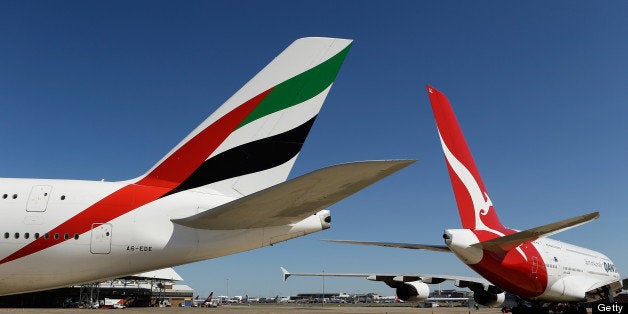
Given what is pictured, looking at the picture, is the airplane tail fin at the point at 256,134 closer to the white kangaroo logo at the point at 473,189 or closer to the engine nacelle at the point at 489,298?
the white kangaroo logo at the point at 473,189

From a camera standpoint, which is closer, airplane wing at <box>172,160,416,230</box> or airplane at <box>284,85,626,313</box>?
airplane wing at <box>172,160,416,230</box>

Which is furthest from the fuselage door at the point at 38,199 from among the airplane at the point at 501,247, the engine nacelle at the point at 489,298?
the engine nacelle at the point at 489,298

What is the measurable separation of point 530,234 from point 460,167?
4886 mm

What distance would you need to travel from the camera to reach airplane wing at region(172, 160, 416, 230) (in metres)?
5.33

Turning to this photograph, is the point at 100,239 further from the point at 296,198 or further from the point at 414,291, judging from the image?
the point at 414,291

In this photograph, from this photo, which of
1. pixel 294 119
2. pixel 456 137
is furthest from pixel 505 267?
pixel 294 119

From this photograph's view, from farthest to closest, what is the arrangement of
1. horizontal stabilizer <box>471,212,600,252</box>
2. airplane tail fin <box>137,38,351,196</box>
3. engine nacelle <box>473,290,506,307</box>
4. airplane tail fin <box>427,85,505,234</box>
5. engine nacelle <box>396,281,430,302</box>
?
engine nacelle <box>473,290,506,307</box> < engine nacelle <box>396,281,430,302</box> < airplane tail fin <box>427,85,505,234</box> < horizontal stabilizer <box>471,212,600,252</box> < airplane tail fin <box>137,38,351,196</box>

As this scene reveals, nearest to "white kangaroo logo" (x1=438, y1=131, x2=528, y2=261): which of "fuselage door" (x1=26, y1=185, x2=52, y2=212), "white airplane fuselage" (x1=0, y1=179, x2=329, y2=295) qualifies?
"white airplane fuselage" (x1=0, y1=179, x2=329, y2=295)

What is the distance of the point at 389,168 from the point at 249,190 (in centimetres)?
385

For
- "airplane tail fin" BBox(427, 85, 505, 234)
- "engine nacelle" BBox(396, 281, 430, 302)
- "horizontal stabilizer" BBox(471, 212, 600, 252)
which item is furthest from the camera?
"engine nacelle" BBox(396, 281, 430, 302)

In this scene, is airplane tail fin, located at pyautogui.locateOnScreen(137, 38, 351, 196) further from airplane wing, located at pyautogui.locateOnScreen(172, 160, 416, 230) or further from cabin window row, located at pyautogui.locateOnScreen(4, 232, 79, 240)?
cabin window row, located at pyautogui.locateOnScreen(4, 232, 79, 240)

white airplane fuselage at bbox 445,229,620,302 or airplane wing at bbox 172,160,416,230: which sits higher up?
airplane wing at bbox 172,160,416,230

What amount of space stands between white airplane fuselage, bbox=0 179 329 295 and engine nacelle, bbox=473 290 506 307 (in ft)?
83.0

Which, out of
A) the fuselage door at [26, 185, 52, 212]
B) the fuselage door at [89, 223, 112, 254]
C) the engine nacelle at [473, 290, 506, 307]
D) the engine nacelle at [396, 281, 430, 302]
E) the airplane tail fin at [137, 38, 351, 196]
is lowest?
the engine nacelle at [473, 290, 506, 307]
